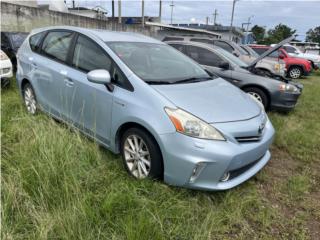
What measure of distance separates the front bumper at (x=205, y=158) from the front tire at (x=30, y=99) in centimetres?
287

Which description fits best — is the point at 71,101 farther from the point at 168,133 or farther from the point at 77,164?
the point at 168,133

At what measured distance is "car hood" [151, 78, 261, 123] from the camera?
270 centimetres

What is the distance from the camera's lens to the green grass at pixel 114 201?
221 cm

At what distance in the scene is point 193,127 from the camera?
254cm

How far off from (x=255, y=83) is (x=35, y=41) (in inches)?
167

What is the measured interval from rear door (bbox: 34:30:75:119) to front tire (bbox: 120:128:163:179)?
124 centimetres

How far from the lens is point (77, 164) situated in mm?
2795

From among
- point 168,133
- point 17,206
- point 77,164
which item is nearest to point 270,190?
point 168,133

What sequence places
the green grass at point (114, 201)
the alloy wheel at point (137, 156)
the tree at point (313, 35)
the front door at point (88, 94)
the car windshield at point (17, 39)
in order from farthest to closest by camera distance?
the tree at point (313, 35) → the car windshield at point (17, 39) → the front door at point (88, 94) → the alloy wheel at point (137, 156) → the green grass at point (114, 201)

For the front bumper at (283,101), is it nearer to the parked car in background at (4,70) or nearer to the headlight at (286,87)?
the headlight at (286,87)

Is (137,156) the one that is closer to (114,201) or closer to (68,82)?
(114,201)

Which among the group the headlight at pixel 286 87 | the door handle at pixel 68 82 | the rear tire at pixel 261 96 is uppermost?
the door handle at pixel 68 82

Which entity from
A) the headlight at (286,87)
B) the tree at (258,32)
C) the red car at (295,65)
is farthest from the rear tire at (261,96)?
the tree at (258,32)

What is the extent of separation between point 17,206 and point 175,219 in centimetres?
129
